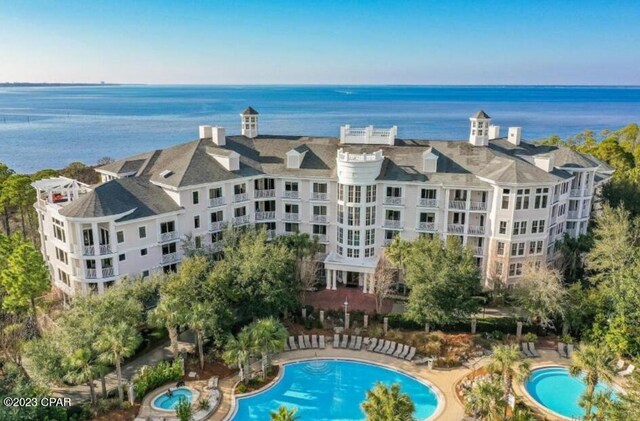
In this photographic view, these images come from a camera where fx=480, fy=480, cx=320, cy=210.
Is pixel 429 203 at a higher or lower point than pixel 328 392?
higher

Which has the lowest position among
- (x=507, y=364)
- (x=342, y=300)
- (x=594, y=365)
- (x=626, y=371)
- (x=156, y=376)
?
(x=626, y=371)

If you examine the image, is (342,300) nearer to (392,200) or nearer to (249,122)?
(392,200)

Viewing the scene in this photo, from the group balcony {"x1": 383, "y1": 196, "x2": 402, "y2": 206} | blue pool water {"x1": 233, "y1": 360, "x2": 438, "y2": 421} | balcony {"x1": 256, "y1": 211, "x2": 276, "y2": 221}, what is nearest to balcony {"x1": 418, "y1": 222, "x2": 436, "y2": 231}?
balcony {"x1": 383, "y1": 196, "x2": 402, "y2": 206}

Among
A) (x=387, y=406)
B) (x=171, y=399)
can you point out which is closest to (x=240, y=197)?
(x=171, y=399)

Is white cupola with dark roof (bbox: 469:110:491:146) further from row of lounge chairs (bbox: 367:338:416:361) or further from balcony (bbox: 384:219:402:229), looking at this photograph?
row of lounge chairs (bbox: 367:338:416:361)

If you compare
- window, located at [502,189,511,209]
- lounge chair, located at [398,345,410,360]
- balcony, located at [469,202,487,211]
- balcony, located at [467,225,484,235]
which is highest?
window, located at [502,189,511,209]
